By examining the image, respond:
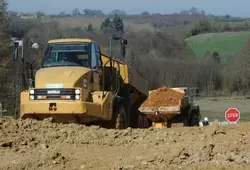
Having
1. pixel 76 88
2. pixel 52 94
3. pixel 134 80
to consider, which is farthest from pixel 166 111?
pixel 52 94

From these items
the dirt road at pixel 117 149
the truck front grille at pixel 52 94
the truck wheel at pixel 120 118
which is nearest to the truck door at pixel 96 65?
the truck wheel at pixel 120 118

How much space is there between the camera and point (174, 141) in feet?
36.2

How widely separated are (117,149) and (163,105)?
36.6 ft

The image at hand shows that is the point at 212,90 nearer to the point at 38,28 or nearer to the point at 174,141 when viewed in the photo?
the point at 38,28

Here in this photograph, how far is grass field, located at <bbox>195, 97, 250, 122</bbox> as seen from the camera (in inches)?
1937

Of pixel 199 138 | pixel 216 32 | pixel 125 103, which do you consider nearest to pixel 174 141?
pixel 199 138

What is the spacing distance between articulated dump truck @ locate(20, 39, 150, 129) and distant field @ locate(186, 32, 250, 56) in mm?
62692

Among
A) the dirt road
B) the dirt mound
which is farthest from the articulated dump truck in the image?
the dirt mound

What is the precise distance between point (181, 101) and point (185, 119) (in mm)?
1463

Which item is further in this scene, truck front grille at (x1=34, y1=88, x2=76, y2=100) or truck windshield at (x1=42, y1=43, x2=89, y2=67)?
truck windshield at (x1=42, y1=43, x2=89, y2=67)

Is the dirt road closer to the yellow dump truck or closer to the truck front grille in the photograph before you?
the truck front grille

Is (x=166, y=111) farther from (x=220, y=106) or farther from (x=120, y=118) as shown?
(x=220, y=106)

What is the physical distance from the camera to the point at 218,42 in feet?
284

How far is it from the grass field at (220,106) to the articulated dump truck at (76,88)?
100ft
